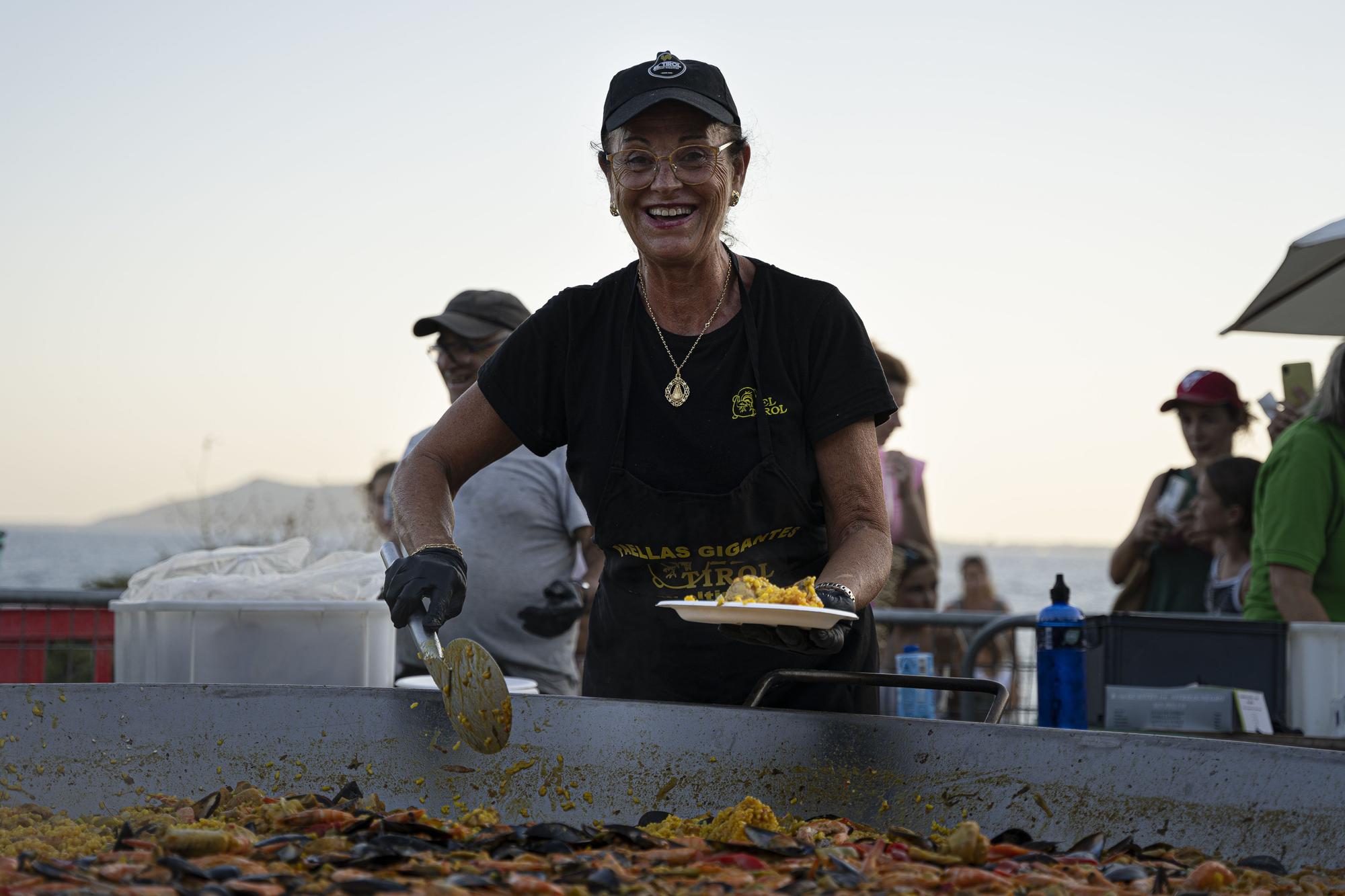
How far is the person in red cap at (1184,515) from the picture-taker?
521 cm

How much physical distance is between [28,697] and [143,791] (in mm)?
252

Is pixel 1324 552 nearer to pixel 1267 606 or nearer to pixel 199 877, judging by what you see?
pixel 1267 606

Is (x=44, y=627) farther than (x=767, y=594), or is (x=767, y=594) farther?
(x=44, y=627)

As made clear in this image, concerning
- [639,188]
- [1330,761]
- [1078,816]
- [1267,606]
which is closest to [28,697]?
[639,188]

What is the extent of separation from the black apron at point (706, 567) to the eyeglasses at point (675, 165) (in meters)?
0.28

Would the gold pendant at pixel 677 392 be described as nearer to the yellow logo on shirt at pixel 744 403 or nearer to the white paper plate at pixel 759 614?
the yellow logo on shirt at pixel 744 403

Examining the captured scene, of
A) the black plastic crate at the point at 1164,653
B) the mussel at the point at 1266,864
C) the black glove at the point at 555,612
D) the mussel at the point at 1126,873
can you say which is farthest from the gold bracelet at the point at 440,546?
the black plastic crate at the point at 1164,653

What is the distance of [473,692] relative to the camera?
225 cm

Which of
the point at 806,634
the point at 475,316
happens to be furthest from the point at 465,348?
the point at 806,634

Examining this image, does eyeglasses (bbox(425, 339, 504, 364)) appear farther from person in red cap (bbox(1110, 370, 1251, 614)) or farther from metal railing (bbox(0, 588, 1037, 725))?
person in red cap (bbox(1110, 370, 1251, 614))

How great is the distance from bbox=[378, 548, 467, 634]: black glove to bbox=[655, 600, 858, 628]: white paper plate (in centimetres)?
45

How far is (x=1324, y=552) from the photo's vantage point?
3.97 meters

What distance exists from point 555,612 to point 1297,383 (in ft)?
8.90

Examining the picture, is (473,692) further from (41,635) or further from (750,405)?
(41,635)
